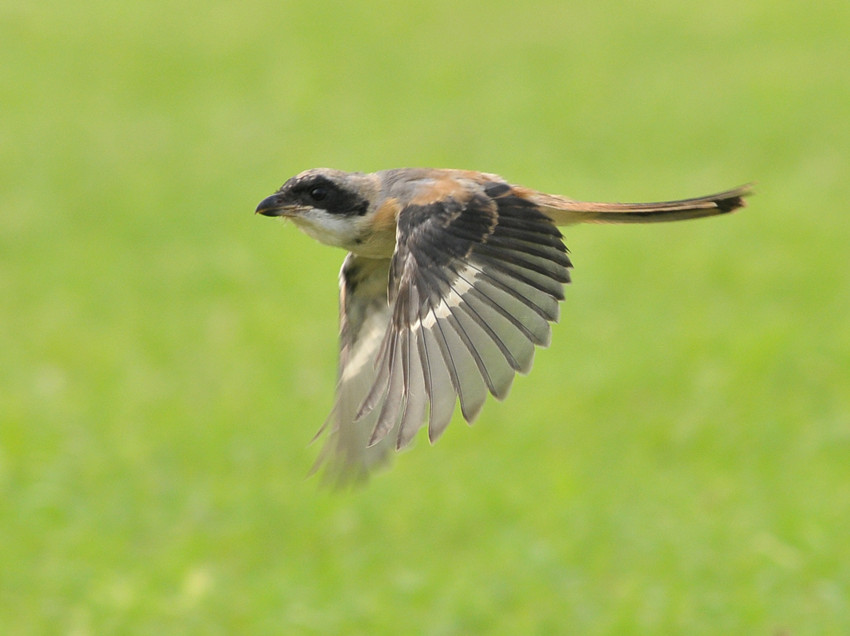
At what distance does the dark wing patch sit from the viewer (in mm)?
4312

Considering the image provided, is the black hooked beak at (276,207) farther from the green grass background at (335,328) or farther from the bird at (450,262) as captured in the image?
the green grass background at (335,328)

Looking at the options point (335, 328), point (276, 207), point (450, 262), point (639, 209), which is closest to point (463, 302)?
point (450, 262)

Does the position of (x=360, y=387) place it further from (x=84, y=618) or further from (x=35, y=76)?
(x=35, y=76)

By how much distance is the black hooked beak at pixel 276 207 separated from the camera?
496 centimetres

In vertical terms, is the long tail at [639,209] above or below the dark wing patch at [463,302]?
above

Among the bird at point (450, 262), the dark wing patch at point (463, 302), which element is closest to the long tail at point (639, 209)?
the bird at point (450, 262)

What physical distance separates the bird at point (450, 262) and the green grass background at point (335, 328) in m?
3.28

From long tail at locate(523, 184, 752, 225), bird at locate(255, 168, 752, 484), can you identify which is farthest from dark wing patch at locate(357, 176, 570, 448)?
long tail at locate(523, 184, 752, 225)

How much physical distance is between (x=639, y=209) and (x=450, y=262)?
0.66m

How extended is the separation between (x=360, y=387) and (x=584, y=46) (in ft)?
40.2

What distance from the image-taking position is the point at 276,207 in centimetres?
498

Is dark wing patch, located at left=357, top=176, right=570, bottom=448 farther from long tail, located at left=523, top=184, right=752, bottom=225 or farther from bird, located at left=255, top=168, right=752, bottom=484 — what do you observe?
long tail, located at left=523, top=184, right=752, bottom=225

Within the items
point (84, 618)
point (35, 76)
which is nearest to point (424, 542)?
point (84, 618)

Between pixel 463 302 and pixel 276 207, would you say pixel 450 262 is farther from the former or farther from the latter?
pixel 276 207
